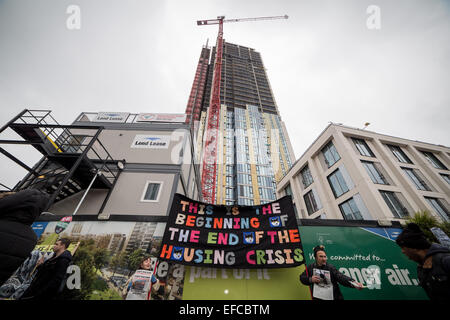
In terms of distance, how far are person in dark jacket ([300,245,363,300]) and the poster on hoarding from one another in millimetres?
384

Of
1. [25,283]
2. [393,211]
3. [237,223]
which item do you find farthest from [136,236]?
[393,211]

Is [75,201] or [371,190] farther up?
[371,190]

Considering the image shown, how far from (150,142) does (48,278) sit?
996cm

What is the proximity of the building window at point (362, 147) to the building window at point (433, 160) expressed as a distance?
8.97 m

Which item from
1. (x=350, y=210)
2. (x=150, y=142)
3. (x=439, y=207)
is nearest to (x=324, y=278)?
(x=150, y=142)

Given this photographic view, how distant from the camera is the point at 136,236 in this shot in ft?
15.9

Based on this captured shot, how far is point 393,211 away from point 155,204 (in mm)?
18966

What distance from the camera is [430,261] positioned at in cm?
256

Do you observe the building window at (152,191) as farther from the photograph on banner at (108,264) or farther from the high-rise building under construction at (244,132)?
the high-rise building under construction at (244,132)

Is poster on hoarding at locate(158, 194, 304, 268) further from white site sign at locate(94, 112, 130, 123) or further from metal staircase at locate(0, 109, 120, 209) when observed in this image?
white site sign at locate(94, 112, 130, 123)

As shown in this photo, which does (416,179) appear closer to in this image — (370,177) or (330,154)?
(370,177)
